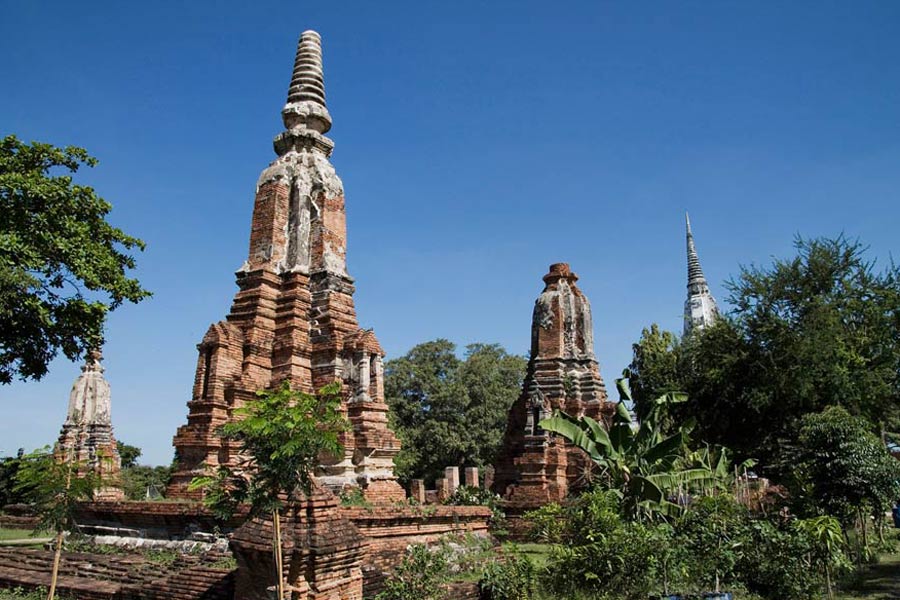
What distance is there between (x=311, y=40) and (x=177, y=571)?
12242 millimetres

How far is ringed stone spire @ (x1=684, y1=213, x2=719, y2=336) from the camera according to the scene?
2072 inches

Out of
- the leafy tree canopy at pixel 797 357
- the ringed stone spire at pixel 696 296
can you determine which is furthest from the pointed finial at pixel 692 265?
the leafy tree canopy at pixel 797 357

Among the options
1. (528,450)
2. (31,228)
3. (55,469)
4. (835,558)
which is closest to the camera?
(55,469)

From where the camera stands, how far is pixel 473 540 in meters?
12.7

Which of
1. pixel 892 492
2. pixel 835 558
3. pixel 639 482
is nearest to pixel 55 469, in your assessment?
pixel 639 482

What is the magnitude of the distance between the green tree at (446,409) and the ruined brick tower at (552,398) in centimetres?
1347

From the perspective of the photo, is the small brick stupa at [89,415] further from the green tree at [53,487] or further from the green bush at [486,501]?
the green tree at [53,487]

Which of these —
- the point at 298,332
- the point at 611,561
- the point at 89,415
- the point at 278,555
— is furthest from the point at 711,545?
the point at 89,415

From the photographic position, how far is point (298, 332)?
45.7 ft

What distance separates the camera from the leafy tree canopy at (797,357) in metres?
21.3

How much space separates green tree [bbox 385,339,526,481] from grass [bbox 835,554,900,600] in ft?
71.3

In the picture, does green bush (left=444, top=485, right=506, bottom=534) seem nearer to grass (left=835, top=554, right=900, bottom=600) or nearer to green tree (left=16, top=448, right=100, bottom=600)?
grass (left=835, top=554, right=900, bottom=600)

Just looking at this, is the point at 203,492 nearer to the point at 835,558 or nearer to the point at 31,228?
the point at 31,228

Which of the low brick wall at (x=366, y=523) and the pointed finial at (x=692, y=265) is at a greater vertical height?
the pointed finial at (x=692, y=265)
